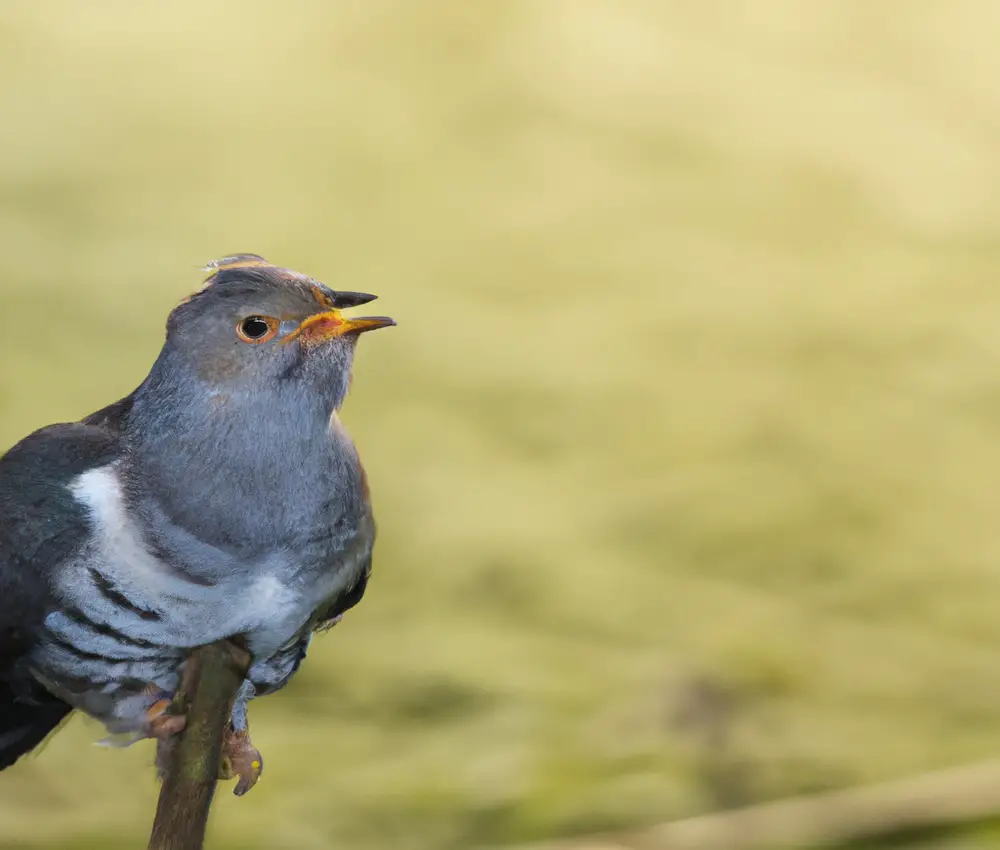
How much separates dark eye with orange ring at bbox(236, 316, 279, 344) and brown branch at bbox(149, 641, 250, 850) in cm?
13

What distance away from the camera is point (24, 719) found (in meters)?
0.73

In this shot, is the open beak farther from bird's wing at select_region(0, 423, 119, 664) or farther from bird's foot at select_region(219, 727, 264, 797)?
bird's foot at select_region(219, 727, 264, 797)

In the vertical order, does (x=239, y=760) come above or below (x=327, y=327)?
below

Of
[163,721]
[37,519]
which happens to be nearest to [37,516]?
[37,519]

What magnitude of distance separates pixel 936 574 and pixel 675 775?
34cm

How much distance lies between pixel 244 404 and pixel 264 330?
33 millimetres

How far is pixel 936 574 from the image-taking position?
137cm

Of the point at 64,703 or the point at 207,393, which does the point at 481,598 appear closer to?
the point at 64,703

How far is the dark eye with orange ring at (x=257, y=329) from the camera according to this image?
0.60 metres

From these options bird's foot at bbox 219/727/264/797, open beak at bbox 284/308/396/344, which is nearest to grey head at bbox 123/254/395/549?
open beak at bbox 284/308/396/344

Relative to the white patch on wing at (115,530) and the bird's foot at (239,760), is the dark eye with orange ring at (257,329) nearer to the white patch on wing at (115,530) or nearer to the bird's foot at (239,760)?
the white patch on wing at (115,530)

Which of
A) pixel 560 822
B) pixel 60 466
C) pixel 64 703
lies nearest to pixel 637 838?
pixel 560 822

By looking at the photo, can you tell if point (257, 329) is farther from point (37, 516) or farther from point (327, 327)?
point (37, 516)

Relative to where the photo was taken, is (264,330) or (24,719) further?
(24,719)
